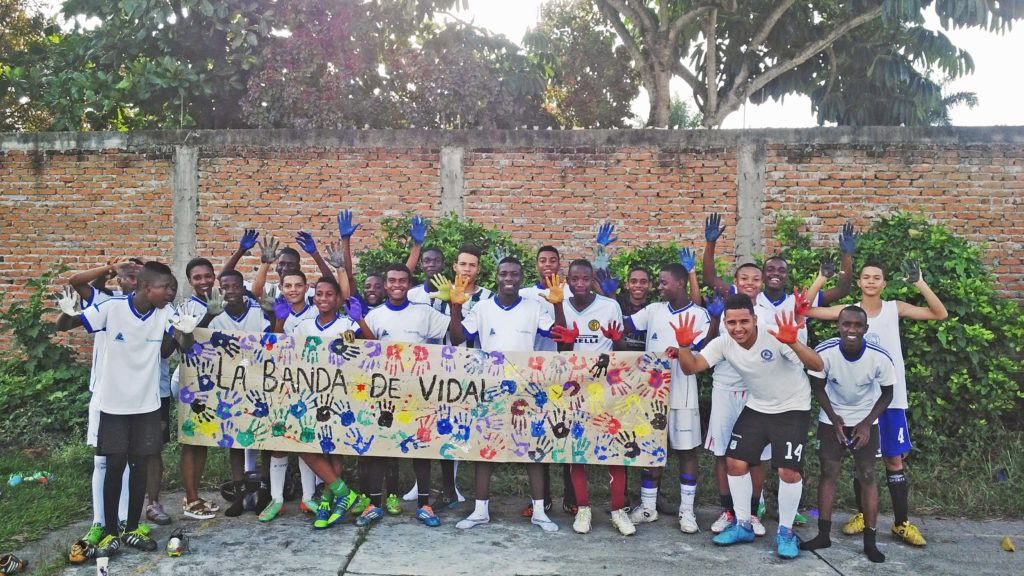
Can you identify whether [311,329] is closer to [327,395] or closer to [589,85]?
[327,395]

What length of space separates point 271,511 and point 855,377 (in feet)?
12.1

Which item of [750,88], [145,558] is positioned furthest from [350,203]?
[750,88]

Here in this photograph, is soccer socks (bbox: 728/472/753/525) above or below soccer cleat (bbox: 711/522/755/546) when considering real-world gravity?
above

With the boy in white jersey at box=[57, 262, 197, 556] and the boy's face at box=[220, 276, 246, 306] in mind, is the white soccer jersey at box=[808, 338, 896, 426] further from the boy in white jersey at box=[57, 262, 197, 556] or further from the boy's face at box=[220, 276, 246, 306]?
the boy in white jersey at box=[57, 262, 197, 556]

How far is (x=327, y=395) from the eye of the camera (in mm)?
5070

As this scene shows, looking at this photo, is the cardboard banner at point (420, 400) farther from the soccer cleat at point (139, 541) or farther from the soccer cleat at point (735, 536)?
the soccer cleat at point (139, 541)

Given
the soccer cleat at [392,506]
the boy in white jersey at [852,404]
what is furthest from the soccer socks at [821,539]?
the soccer cleat at [392,506]

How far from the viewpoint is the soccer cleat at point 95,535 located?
4.25 m

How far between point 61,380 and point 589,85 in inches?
444

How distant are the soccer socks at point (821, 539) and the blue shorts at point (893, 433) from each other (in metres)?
0.61

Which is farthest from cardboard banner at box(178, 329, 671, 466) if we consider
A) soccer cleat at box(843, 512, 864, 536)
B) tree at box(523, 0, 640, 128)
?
tree at box(523, 0, 640, 128)

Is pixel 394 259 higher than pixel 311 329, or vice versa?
pixel 394 259

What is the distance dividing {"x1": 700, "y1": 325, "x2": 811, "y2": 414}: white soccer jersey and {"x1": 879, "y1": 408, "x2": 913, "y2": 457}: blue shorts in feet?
1.91

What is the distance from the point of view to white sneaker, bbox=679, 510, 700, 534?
4.71 metres
